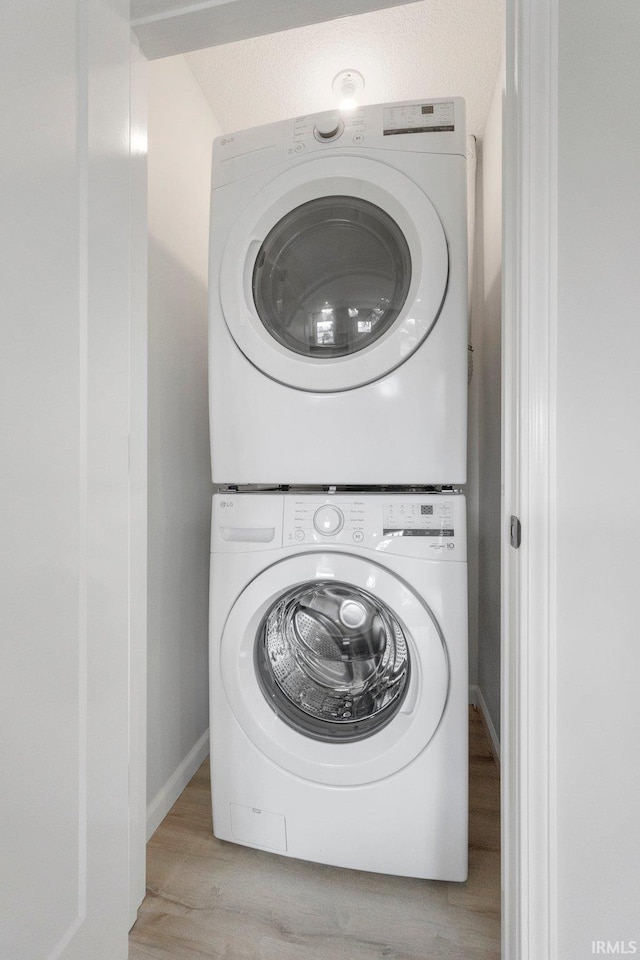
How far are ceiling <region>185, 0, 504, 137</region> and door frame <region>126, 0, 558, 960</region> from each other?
752 mm

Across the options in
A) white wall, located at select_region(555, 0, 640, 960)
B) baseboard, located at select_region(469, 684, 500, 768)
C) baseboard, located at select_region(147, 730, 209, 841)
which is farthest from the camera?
baseboard, located at select_region(469, 684, 500, 768)

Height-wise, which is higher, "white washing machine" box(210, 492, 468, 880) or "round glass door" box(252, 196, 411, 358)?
"round glass door" box(252, 196, 411, 358)

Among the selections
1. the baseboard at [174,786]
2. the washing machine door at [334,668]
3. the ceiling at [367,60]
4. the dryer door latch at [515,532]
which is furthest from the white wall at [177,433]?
the dryer door latch at [515,532]

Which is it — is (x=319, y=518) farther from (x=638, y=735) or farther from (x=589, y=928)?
(x=589, y=928)

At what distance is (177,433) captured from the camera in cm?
150

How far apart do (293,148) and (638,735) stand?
140cm

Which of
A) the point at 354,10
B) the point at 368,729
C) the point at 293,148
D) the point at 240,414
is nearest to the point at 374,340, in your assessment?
the point at 240,414

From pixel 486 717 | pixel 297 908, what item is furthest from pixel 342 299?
pixel 486 717

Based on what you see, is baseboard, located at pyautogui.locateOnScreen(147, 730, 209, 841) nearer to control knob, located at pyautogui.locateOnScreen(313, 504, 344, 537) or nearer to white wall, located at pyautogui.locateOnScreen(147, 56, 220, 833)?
white wall, located at pyautogui.locateOnScreen(147, 56, 220, 833)

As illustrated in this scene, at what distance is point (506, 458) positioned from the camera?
2.81ft

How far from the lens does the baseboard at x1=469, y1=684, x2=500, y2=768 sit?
1616 mm

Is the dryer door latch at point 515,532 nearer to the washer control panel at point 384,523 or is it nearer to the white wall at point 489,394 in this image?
the washer control panel at point 384,523

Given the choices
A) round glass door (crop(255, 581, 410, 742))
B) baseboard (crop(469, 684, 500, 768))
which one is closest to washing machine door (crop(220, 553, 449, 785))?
round glass door (crop(255, 581, 410, 742))

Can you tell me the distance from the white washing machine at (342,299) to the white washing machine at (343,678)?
0.39 ft
